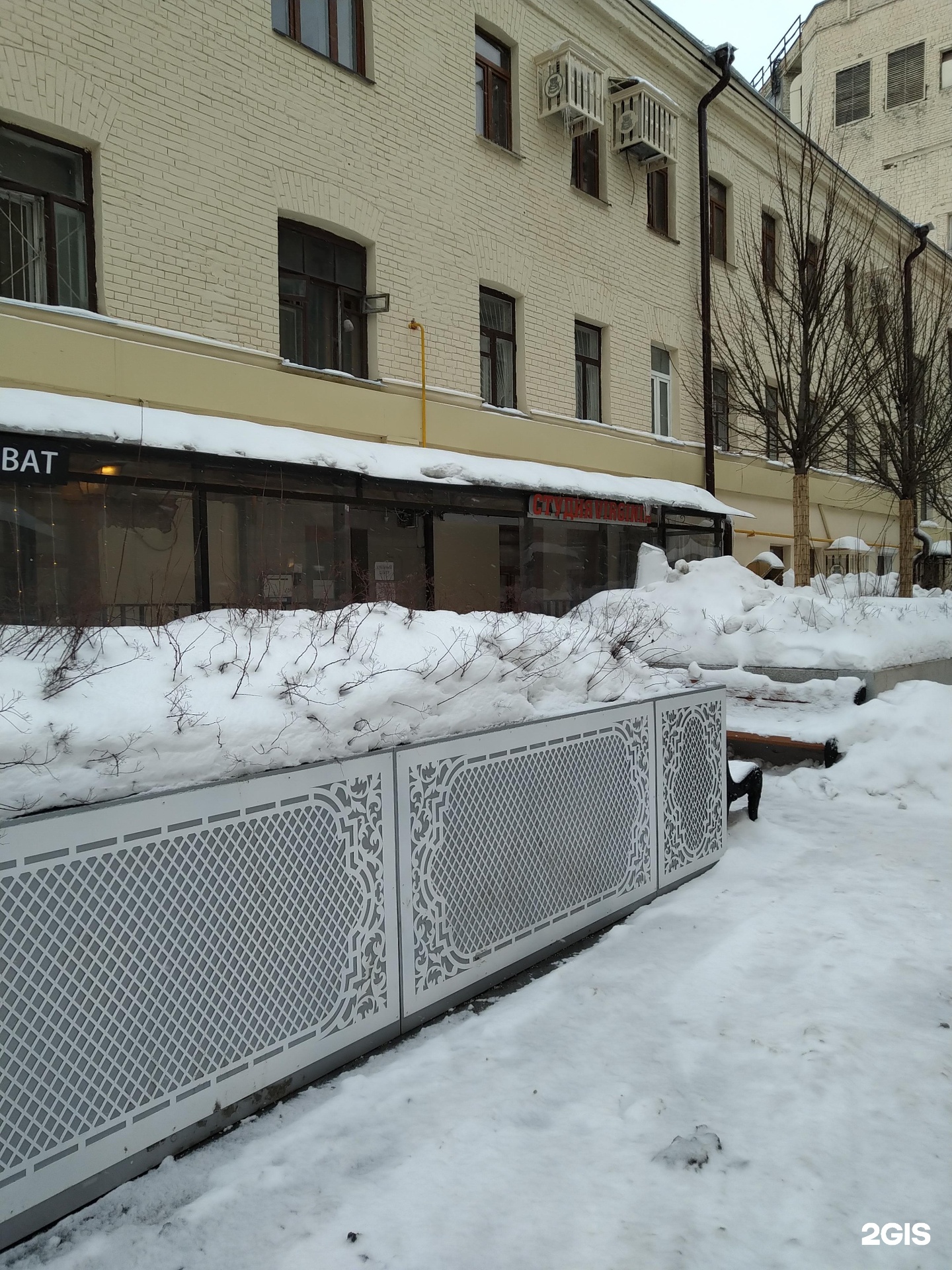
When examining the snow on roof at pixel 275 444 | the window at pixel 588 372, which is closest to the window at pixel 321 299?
the snow on roof at pixel 275 444

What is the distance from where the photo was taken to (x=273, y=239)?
29.5 ft

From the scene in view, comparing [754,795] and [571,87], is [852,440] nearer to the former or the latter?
[571,87]

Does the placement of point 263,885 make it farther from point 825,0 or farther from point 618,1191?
point 825,0

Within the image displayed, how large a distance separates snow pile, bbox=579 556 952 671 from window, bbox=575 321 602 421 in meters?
5.09

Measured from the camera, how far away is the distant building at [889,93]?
29703mm

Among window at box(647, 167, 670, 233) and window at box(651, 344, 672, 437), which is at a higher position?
window at box(647, 167, 670, 233)

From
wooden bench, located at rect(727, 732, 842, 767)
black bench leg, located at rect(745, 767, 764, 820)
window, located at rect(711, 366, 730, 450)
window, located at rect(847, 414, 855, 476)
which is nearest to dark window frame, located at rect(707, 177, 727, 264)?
window, located at rect(711, 366, 730, 450)

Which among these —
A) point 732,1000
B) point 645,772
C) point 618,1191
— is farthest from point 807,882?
point 618,1191

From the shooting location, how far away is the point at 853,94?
32.0 m

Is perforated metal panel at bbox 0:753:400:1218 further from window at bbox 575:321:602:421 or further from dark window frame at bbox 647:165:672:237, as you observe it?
dark window frame at bbox 647:165:672:237

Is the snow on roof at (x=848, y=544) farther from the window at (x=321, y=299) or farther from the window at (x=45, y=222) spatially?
the window at (x=45, y=222)

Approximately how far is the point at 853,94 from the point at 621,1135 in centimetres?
3852

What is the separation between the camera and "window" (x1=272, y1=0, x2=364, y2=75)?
30.7 ft

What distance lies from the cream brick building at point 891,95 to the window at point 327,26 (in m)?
24.2
